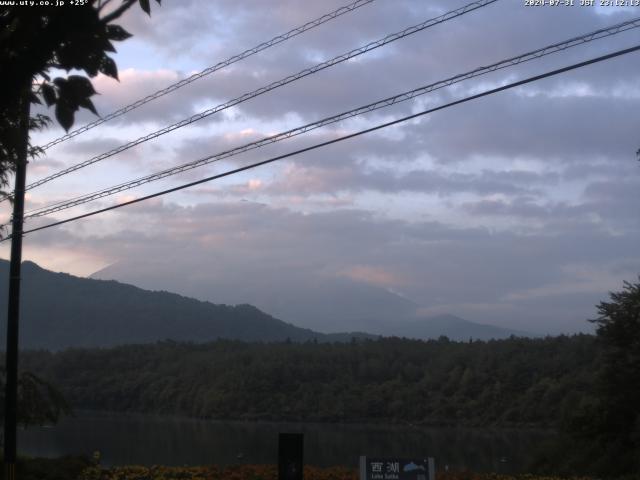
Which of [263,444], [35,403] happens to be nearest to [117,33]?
[35,403]

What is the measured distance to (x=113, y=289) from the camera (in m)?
190

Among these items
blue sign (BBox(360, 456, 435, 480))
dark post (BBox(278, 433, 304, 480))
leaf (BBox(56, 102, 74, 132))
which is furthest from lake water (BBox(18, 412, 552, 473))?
leaf (BBox(56, 102, 74, 132))

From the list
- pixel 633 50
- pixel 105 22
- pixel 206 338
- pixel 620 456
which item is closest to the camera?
pixel 105 22

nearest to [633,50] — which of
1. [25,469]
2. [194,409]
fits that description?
[25,469]

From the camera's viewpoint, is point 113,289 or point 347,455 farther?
point 113,289

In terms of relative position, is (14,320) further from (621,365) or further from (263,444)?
(621,365)

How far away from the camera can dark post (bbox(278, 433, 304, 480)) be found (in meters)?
13.5

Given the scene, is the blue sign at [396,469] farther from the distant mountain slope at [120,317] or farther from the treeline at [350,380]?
the distant mountain slope at [120,317]

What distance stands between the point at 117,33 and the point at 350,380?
45.7m

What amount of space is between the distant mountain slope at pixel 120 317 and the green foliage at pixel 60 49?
142174 millimetres

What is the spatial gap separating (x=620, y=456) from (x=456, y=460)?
4.56 meters

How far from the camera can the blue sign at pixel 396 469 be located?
12.7m

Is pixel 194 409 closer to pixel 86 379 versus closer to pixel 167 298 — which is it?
pixel 86 379

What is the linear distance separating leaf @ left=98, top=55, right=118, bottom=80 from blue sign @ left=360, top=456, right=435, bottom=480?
28.8ft
